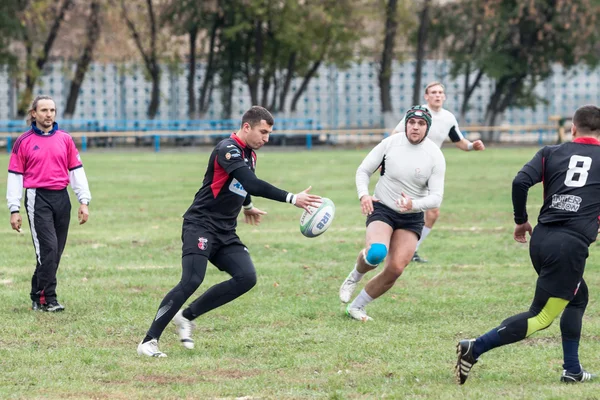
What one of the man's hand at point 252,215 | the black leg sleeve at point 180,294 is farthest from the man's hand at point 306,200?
the man's hand at point 252,215

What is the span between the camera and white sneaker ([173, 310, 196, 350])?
295 inches

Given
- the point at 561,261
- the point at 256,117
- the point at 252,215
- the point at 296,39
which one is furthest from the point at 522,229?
the point at 296,39

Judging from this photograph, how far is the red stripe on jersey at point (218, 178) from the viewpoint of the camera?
23.9 ft

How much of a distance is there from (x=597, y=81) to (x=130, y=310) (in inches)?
1593

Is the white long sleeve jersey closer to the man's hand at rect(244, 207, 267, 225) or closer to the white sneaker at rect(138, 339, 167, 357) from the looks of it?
the man's hand at rect(244, 207, 267, 225)

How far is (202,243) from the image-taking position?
7258mm

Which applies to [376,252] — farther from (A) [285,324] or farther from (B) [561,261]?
(B) [561,261]

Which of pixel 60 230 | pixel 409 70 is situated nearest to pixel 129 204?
pixel 60 230

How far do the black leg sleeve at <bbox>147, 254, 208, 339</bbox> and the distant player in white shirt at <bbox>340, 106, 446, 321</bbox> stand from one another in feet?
5.73

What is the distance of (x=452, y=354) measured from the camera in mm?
7234

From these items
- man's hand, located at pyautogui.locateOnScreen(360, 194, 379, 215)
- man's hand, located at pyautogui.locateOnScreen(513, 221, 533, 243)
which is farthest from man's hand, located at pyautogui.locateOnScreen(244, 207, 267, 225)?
man's hand, located at pyautogui.locateOnScreen(513, 221, 533, 243)

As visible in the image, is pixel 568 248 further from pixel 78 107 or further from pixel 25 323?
pixel 78 107

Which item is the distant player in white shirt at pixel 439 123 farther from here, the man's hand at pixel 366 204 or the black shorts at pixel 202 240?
the black shorts at pixel 202 240

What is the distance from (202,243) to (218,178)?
1.62 feet
